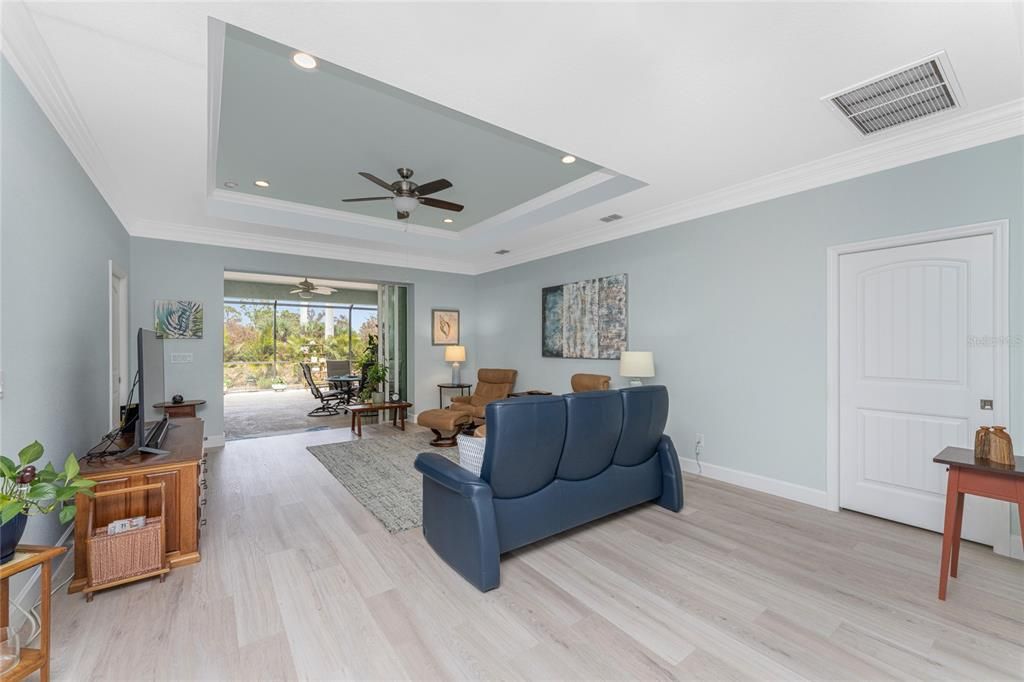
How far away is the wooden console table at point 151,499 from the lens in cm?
230

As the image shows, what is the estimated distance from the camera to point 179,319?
519 centimetres

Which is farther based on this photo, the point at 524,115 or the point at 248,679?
the point at 524,115

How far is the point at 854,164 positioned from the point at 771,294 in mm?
1090

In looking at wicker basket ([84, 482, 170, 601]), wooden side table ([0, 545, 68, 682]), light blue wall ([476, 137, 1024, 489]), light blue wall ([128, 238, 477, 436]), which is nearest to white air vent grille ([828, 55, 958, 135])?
light blue wall ([476, 137, 1024, 489])

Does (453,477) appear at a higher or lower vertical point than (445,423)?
higher

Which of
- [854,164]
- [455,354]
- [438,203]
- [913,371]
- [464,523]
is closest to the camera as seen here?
[464,523]

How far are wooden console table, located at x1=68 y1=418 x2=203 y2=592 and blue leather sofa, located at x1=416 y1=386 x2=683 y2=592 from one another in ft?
4.43

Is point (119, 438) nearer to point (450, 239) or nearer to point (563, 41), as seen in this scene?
point (563, 41)

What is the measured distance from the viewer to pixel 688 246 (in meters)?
4.34

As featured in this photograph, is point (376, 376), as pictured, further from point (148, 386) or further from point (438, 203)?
point (148, 386)

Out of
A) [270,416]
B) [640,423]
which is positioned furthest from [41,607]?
[270,416]

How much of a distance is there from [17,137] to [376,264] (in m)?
4.69

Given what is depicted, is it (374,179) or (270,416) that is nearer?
(374,179)

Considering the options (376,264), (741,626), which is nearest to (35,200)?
(741,626)
